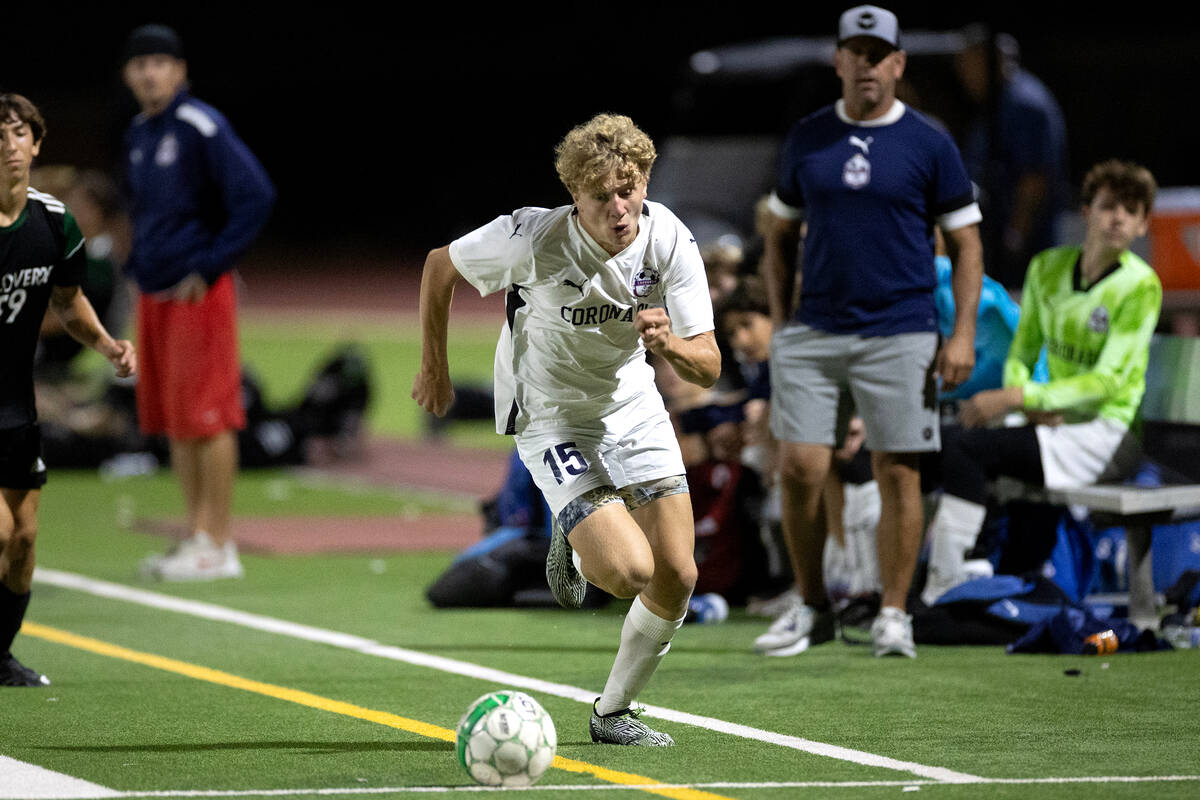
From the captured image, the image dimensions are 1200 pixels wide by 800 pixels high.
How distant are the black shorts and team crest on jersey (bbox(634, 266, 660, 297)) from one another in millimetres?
2407

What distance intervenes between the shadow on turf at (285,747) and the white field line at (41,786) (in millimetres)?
329

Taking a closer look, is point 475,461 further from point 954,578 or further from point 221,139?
point 954,578

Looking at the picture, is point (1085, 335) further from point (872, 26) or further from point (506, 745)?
point (506, 745)

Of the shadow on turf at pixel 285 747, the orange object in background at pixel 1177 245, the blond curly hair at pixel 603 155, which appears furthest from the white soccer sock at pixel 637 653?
the orange object in background at pixel 1177 245

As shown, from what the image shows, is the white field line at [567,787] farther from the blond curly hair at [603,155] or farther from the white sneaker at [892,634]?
the white sneaker at [892,634]

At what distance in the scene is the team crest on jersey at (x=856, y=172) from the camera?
7.18 metres

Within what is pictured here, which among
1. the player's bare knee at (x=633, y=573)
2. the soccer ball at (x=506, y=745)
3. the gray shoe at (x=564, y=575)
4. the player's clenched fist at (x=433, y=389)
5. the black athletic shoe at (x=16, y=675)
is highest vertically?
the player's clenched fist at (x=433, y=389)

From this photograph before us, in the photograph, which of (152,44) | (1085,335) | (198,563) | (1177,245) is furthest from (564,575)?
(1177,245)

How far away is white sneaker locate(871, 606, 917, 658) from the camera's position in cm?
719

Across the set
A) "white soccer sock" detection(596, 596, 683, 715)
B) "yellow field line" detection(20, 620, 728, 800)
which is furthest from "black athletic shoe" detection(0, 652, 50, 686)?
"white soccer sock" detection(596, 596, 683, 715)

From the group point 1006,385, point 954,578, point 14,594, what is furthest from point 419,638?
point 1006,385

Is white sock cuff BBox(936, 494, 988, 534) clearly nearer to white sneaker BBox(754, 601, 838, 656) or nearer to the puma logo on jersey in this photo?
white sneaker BBox(754, 601, 838, 656)

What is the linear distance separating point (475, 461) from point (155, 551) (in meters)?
4.67

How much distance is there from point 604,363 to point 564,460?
34 cm
